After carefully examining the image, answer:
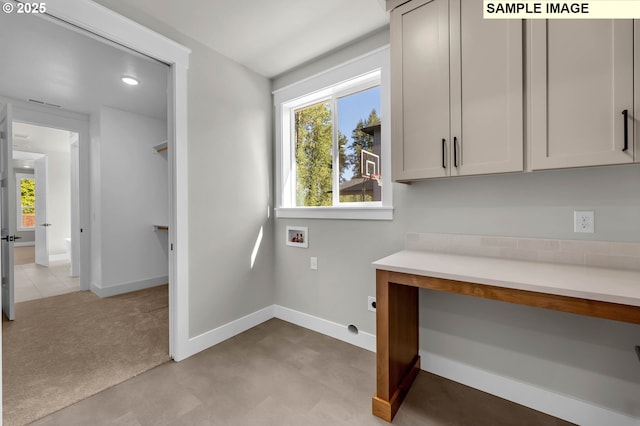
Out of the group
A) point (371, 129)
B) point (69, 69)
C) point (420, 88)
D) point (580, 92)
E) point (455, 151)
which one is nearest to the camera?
point (580, 92)

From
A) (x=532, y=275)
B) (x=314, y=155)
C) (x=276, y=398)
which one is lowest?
(x=276, y=398)

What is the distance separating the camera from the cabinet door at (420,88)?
63.8 inches

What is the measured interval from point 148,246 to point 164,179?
107 cm

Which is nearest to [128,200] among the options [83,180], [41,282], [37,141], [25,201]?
Result: [83,180]

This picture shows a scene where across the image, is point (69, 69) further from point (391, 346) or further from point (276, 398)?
point (391, 346)

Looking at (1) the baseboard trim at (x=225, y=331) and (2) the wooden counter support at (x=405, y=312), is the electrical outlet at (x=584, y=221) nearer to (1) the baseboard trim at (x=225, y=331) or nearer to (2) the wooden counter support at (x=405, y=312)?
(2) the wooden counter support at (x=405, y=312)

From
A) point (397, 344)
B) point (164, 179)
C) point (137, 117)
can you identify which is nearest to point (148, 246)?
point (164, 179)

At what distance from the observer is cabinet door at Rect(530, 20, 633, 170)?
1194 mm

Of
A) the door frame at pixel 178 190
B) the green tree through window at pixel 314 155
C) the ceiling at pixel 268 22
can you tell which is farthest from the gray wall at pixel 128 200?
the green tree through window at pixel 314 155

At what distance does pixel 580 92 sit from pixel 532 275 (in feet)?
2.85

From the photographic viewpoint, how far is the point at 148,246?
4148 millimetres

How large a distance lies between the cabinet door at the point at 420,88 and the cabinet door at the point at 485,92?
0.06m

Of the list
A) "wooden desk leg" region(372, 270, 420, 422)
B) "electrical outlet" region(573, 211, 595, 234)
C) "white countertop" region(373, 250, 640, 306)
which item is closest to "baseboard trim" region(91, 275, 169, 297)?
"wooden desk leg" region(372, 270, 420, 422)

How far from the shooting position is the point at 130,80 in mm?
2930
